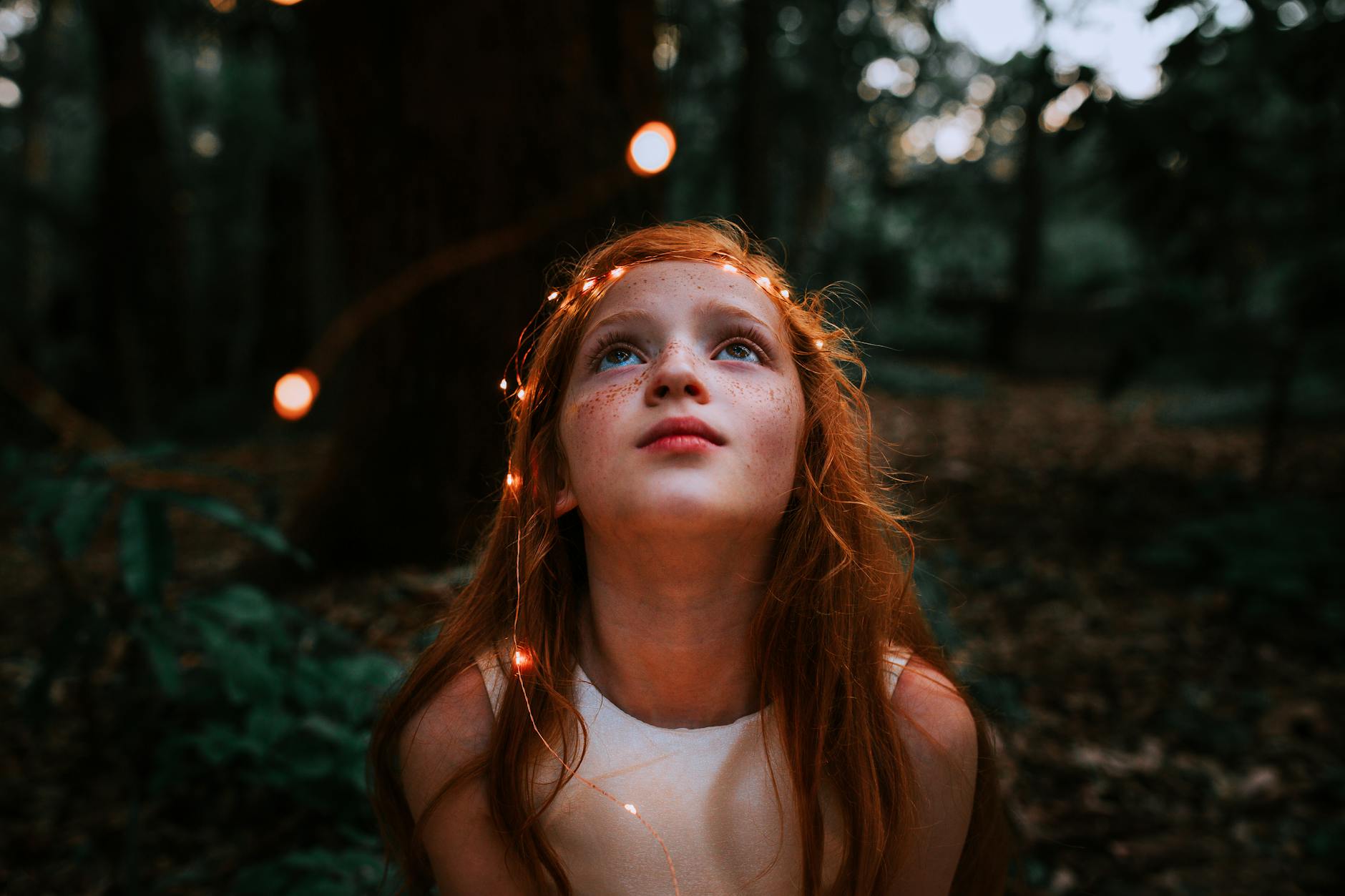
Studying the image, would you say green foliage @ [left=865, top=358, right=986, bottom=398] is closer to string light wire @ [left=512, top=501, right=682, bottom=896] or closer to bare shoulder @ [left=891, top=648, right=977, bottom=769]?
bare shoulder @ [left=891, top=648, right=977, bottom=769]

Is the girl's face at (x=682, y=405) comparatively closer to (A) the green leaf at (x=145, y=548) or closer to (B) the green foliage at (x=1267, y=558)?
(A) the green leaf at (x=145, y=548)

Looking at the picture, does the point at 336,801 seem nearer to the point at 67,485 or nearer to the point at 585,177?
the point at 67,485

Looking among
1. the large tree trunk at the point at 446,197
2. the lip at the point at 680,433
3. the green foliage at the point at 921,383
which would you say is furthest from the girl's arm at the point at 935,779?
the green foliage at the point at 921,383

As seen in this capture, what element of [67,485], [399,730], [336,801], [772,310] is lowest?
[336,801]

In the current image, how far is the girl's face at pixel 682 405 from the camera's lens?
3.94ft

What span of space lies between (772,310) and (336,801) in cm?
151

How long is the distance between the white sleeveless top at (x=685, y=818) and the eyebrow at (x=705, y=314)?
637 millimetres

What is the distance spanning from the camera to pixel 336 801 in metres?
1.96

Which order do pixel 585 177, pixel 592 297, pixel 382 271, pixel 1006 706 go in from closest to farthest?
pixel 592 297 → pixel 1006 706 → pixel 585 177 → pixel 382 271

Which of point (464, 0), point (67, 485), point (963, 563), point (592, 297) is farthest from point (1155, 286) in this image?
point (67, 485)

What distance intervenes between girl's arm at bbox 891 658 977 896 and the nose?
2.01 feet

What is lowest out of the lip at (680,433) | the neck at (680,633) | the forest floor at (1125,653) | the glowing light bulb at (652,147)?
the forest floor at (1125,653)

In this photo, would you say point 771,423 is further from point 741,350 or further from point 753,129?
point 753,129

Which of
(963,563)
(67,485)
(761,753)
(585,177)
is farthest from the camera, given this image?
(963,563)
